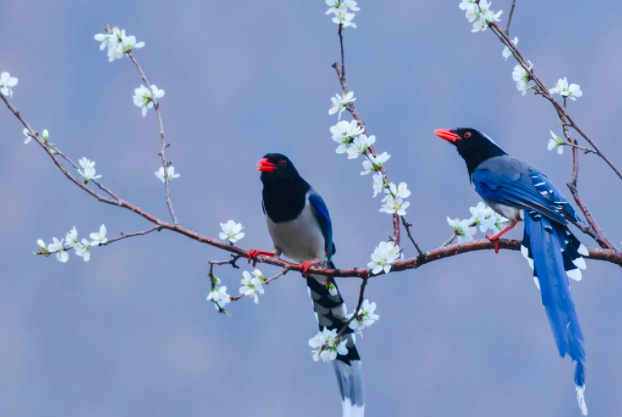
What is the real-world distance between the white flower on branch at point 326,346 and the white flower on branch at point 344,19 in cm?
128

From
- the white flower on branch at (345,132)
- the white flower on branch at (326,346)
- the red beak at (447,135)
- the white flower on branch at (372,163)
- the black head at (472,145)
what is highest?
the red beak at (447,135)

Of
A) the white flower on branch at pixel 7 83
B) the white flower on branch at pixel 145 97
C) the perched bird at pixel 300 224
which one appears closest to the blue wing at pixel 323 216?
the perched bird at pixel 300 224

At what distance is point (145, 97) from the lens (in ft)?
10.1

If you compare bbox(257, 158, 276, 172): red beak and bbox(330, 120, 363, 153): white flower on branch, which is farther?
bbox(257, 158, 276, 172): red beak

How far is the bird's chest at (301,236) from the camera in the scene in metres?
3.61

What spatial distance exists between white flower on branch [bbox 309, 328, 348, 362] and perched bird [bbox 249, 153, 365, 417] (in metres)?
0.55

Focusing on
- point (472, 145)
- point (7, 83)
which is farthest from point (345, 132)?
point (7, 83)

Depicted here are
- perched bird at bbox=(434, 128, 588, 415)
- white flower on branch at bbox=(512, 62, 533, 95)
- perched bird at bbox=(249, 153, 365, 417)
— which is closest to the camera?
perched bird at bbox=(434, 128, 588, 415)

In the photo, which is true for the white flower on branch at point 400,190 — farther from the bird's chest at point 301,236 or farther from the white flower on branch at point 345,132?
the bird's chest at point 301,236

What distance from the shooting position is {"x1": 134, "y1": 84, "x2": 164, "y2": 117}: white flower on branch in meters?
3.06

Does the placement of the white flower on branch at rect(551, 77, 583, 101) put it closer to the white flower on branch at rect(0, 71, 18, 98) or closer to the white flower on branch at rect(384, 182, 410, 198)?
the white flower on branch at rect(384, 182, 410, 198)

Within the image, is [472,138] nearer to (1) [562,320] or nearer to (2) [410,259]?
(2) [410,259]

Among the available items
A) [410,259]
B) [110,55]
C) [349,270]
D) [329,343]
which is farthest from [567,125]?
[110,55]

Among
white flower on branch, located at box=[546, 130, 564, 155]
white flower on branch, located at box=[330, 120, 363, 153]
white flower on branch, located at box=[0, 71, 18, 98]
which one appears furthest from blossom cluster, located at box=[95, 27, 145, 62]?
white flower on branch, located at box=[546, 130, 564, 155]
